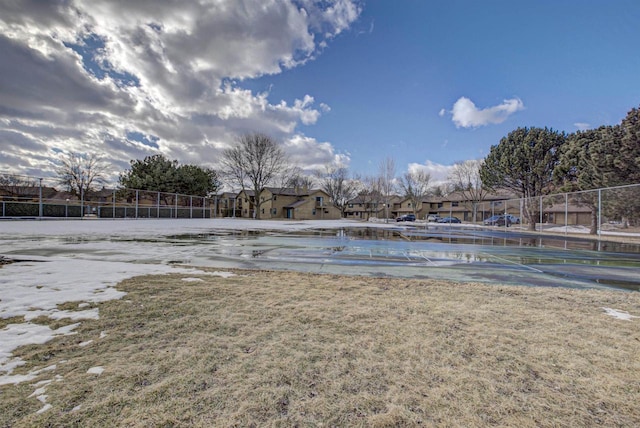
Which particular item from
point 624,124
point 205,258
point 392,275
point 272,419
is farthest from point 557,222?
point 272,419

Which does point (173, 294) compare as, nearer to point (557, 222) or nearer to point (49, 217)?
point (49, 217)

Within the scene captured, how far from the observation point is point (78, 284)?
15.2ft

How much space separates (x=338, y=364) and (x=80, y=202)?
3097cm

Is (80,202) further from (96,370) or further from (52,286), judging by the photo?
A: (96,370)

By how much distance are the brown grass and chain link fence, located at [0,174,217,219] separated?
26.0 m

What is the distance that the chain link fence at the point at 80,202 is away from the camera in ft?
69.4

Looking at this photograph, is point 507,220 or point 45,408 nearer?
point 45,408

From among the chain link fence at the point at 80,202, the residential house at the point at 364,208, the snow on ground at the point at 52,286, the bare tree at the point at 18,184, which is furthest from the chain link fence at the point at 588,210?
the residential house at the point at 364,208

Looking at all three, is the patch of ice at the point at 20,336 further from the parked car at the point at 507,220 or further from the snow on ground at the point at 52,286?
the parked car at the point at 507,220

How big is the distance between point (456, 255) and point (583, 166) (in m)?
20.0

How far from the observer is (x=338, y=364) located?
2.45 metres

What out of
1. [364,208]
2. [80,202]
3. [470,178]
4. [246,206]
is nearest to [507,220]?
[470,178]

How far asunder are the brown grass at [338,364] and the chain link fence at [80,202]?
26.0m

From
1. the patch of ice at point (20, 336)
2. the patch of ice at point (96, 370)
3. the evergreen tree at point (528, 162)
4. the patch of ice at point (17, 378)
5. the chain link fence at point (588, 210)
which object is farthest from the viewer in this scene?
the evergreen tree at point (528, 162)
